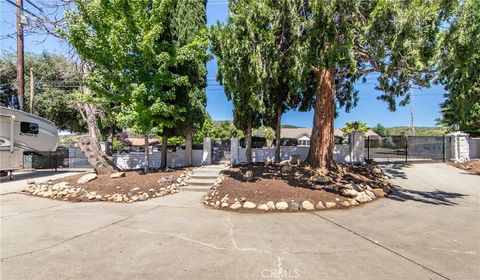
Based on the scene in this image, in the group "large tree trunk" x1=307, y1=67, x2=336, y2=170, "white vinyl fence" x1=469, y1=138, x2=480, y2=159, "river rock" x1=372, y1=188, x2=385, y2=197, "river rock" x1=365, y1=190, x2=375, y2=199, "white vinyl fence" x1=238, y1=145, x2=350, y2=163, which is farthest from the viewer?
"white vinyl fence" x1=469, y1=138, x2=480, y2=159

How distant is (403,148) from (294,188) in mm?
10954

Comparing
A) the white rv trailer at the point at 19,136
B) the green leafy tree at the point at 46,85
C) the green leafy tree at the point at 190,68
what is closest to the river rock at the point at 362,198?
the green leafy tree at the point at 190,68

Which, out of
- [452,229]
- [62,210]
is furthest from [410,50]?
[62,210]

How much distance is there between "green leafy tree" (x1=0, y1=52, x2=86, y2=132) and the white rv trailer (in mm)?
5756

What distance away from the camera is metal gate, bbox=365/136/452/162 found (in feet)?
48.6

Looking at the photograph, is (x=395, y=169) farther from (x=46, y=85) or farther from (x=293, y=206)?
(x=46, y=85)

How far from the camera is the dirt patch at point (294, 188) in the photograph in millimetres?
7016

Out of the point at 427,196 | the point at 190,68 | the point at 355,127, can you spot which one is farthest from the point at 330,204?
the point at 355,127

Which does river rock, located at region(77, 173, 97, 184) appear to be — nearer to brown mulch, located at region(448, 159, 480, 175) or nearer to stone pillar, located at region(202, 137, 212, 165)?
stone pillar, located at region(202, 137, 212, 165)

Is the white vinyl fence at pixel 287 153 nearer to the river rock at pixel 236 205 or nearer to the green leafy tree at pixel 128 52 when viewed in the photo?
the green leafy tree at pixel 128 52

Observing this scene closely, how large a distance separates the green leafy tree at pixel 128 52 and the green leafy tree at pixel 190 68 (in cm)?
120

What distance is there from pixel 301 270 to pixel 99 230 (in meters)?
3.88

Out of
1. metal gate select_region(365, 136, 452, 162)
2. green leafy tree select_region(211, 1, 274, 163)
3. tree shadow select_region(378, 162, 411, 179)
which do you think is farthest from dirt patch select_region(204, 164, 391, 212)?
metal gate select_region(365, 136, 452, 162)

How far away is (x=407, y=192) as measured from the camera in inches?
342
